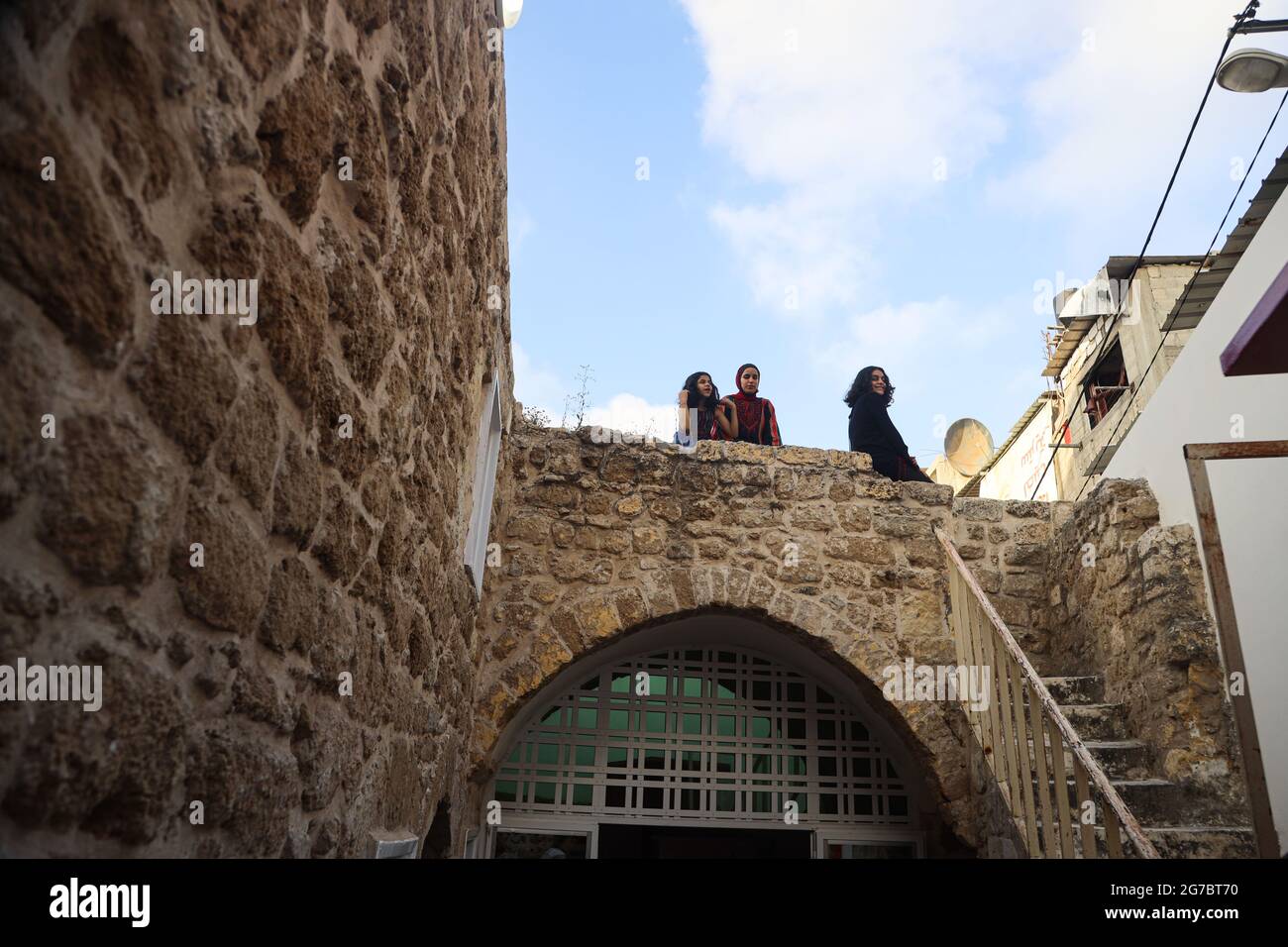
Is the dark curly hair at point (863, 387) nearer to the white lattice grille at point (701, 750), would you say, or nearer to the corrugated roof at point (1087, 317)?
the white lattice grille at point (701, 750)

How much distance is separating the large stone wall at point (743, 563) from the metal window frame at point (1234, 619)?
1.80 meters

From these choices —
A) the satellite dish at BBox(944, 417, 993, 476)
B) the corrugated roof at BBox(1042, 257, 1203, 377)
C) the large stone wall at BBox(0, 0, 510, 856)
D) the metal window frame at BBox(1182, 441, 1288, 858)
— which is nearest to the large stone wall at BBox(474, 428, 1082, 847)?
the metal window frame at BBox(1182, 441, 1288, 858)

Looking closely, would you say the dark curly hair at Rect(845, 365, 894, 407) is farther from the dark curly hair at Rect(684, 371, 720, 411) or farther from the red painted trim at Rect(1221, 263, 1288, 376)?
the red painted trim at Rect(1221, 263, 1288, 376)

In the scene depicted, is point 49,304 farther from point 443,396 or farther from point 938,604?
point 938,604

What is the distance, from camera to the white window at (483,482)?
12.2ft

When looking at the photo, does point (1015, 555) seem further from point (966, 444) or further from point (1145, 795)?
point (966, 444)

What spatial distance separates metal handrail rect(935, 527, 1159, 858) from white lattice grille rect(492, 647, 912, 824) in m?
1.12

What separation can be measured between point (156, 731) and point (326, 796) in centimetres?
80

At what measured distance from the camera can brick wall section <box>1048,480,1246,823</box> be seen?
3682 mm

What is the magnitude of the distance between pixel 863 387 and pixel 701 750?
297 centimetres

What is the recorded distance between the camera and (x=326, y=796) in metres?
1.77

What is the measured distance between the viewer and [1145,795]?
11.9 ft

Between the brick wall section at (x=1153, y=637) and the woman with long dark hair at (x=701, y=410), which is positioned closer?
the brick wall section at (x=1153, y=637)

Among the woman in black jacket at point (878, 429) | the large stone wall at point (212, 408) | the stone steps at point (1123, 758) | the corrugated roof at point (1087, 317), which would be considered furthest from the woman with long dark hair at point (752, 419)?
the corrugated roof at point (1087, 317)
